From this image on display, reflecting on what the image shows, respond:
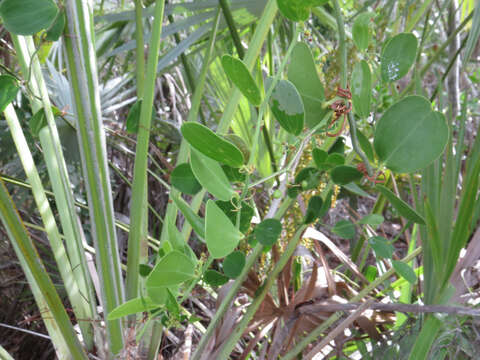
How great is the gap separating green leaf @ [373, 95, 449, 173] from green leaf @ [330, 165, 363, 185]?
2cm

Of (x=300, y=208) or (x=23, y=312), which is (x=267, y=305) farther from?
(x=23, y=312)

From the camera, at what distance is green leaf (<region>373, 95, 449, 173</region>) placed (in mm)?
270

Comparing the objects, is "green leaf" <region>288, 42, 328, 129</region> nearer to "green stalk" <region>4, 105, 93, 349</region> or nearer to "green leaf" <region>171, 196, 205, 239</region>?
"green leaf" <region>171, 196, 205, 239</region>

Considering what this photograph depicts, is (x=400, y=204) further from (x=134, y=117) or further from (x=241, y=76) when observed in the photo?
(x=134, y=117)

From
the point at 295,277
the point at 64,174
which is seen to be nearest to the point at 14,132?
the point at 64,174

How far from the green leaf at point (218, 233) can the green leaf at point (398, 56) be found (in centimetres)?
15

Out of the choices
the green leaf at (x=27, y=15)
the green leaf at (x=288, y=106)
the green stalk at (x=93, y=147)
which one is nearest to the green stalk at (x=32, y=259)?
the green stalk at (x=93, y=147)

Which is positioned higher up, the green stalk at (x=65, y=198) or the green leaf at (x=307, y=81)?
the green leaf at (x=307, y=81)

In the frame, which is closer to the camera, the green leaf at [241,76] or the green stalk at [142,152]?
the green leaf at [241,76]

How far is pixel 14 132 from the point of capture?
50 centimetres

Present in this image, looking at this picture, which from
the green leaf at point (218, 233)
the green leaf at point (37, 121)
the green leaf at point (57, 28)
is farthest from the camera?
the green leaf at point (37, 121)

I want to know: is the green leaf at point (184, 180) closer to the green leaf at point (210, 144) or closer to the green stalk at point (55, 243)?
the green leaf at point (210, 144)

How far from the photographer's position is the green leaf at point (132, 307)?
12.0 inches

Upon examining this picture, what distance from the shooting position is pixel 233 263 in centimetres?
35
